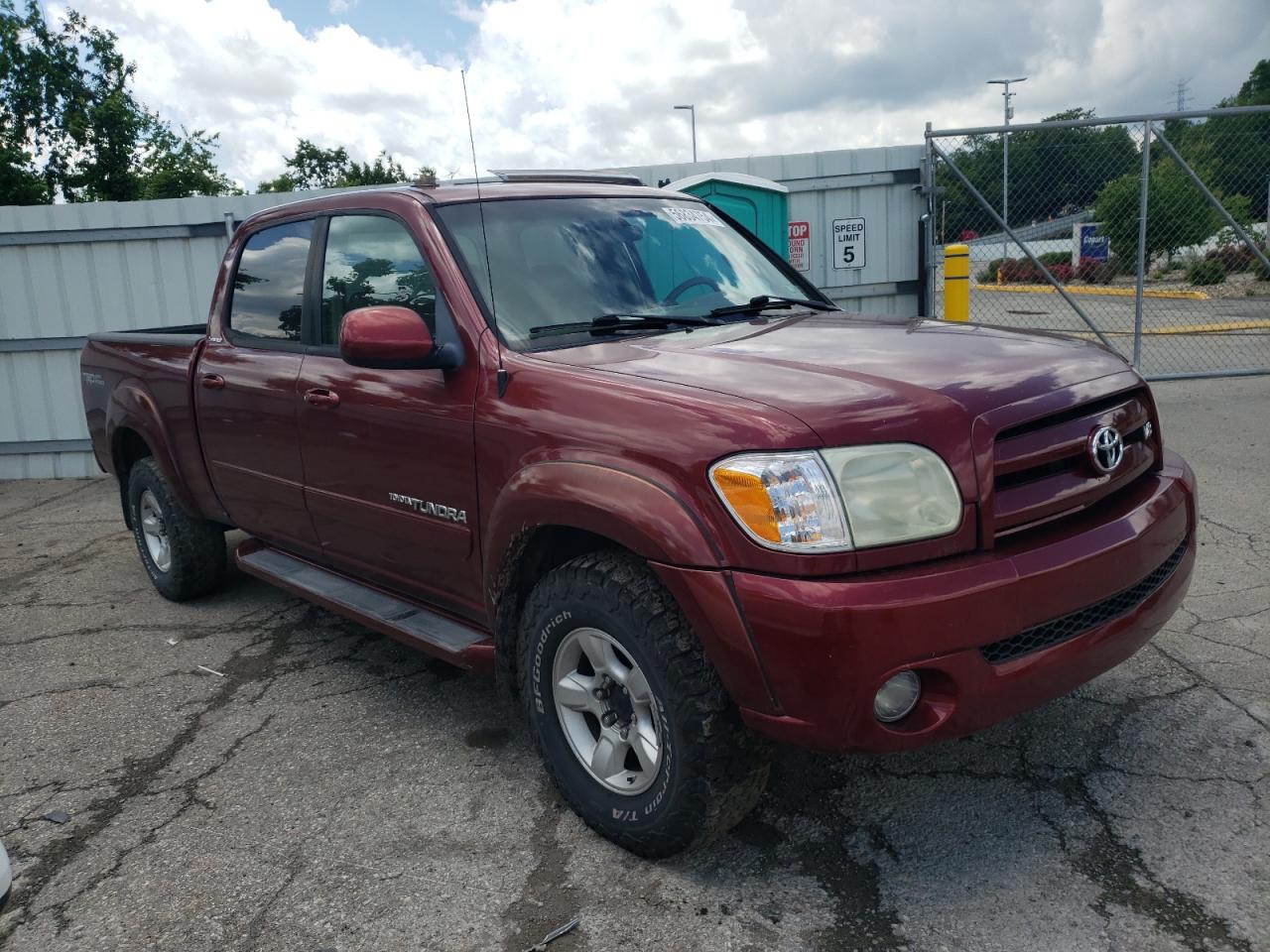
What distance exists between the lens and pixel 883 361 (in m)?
2.71

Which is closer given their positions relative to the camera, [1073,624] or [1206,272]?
[1073,624]


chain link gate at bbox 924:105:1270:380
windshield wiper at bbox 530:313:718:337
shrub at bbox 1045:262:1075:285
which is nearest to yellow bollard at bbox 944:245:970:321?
chain link gate at bbox 924:105:1270:380

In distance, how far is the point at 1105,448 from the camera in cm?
264

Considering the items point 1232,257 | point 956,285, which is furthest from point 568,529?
point 1232,257

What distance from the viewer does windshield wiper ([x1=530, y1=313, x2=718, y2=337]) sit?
10.4 feet

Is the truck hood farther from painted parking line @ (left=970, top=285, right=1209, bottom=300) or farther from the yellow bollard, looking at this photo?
painted parking line @ (left=970, top=285, right=1209, bottom=300)

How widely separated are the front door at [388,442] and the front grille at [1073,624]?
5.05ft

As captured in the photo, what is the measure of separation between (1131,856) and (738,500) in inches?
55.4

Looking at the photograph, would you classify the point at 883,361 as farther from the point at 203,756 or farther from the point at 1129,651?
the point at 203,756

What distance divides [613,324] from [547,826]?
152 centimetres

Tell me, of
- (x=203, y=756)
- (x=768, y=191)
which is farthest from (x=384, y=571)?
(x=768, y=191)

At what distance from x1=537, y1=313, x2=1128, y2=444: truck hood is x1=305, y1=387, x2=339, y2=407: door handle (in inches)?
39.9

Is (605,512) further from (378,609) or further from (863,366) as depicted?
(378,609)

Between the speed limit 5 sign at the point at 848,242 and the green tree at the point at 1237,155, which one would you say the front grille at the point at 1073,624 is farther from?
the green tree at the point at 1237,155
